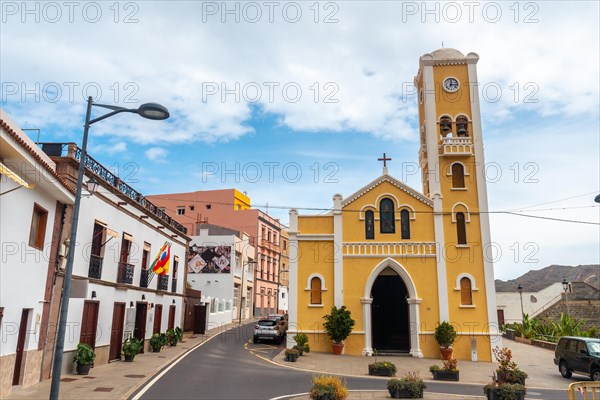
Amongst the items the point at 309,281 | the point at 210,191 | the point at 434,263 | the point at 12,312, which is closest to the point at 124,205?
the point at 12,312

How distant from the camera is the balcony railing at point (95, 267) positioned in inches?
710

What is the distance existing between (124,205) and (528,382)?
18.8 m

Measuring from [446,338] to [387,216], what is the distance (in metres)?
7.59

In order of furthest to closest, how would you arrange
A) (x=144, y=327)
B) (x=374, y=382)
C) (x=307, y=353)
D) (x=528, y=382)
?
1. (x=307, y=353)
2. (x=144, y=327)
3. (x=528, y=382)
4. (x=374, y=382)

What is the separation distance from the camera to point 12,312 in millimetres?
12656

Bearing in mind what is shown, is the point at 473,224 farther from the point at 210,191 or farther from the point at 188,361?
the point at 210,191

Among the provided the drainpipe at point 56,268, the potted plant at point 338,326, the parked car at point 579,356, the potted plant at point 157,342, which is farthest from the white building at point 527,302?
the drainpipe at point 56,268

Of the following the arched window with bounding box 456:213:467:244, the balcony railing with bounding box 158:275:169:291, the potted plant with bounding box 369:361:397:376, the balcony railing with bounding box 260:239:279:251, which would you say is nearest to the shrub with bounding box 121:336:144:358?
the balcony railing with bounding box 158:275:169:291

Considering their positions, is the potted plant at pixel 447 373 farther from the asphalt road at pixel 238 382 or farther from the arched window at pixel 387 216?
the arched window at pixel 387 216

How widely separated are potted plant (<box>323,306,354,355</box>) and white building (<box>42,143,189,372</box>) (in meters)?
9.70

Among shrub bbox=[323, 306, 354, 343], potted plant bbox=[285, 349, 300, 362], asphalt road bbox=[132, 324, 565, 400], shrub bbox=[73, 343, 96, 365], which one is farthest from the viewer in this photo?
shrub bbox=[323, 306, 354, 343]

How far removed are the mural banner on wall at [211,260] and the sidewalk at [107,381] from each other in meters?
24.0

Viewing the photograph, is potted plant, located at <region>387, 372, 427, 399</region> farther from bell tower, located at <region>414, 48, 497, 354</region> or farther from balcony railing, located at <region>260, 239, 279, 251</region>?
balcony railing, located at <region>260, 239, 279, 251</region>

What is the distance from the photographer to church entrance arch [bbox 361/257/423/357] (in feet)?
86.2
